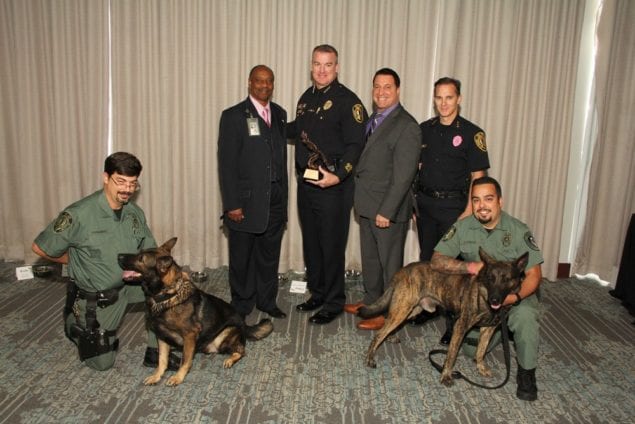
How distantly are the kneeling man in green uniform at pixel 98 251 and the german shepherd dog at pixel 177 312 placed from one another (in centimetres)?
20

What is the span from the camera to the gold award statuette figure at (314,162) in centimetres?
382

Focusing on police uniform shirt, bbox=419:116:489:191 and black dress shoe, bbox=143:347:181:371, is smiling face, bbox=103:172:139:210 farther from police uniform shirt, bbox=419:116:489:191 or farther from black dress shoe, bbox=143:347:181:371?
police uniform shirt, bbox=419:116:489:191

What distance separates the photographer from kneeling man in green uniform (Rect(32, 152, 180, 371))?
3.07m

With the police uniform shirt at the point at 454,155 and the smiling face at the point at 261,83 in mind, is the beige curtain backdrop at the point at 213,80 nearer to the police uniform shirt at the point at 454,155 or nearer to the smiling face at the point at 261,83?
the smiling face at the point at 261,83

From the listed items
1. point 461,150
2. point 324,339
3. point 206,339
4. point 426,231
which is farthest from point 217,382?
point 461,150

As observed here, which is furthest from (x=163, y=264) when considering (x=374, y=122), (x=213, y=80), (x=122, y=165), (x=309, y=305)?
(x=213, y=80)

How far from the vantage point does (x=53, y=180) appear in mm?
5230

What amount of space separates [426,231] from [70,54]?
12.3ft

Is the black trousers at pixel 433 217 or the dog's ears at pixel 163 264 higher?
the black trousers at pixel 433 217

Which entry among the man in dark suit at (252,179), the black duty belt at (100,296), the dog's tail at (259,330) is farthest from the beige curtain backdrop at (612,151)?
the black duty belt at (100,296)

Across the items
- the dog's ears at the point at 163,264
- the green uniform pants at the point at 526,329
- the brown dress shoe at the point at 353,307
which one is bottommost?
the brown dress shoe at the point at 353,307

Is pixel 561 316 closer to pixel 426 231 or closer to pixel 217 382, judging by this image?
pixel 426 231

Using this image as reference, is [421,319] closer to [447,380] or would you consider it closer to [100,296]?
[447,380]

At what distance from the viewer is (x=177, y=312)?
3.01m
